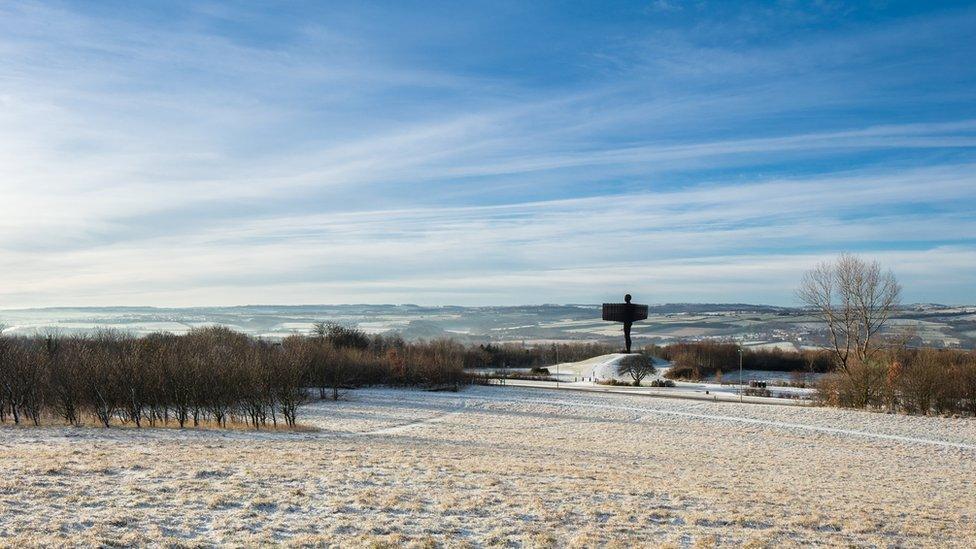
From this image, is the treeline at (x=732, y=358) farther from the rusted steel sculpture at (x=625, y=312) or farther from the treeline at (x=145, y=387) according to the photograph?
the treeline at (x=145, y=387)

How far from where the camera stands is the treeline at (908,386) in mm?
35531

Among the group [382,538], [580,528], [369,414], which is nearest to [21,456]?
[382,538]

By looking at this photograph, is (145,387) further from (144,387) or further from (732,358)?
(732,358)

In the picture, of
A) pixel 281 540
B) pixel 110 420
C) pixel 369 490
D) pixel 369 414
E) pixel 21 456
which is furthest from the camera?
pixel 369 414

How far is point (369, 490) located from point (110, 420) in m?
21.2

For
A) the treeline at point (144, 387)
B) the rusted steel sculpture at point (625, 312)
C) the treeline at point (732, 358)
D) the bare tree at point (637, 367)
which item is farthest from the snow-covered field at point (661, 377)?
the treeline at point (144, 387)

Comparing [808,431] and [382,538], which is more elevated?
[382,538]

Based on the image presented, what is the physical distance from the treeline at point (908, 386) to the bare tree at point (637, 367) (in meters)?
17.3

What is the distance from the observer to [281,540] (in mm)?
9625

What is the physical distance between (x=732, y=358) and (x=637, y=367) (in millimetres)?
16408

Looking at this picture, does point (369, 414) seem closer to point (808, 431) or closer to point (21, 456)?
point (808, 431)

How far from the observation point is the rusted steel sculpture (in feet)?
209

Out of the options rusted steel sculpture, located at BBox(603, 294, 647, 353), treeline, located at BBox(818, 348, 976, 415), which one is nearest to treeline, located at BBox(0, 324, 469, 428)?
treeline, located at BBox(818, 348, 976, 415)

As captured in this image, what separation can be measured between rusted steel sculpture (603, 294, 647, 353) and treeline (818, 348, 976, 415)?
944 inches
